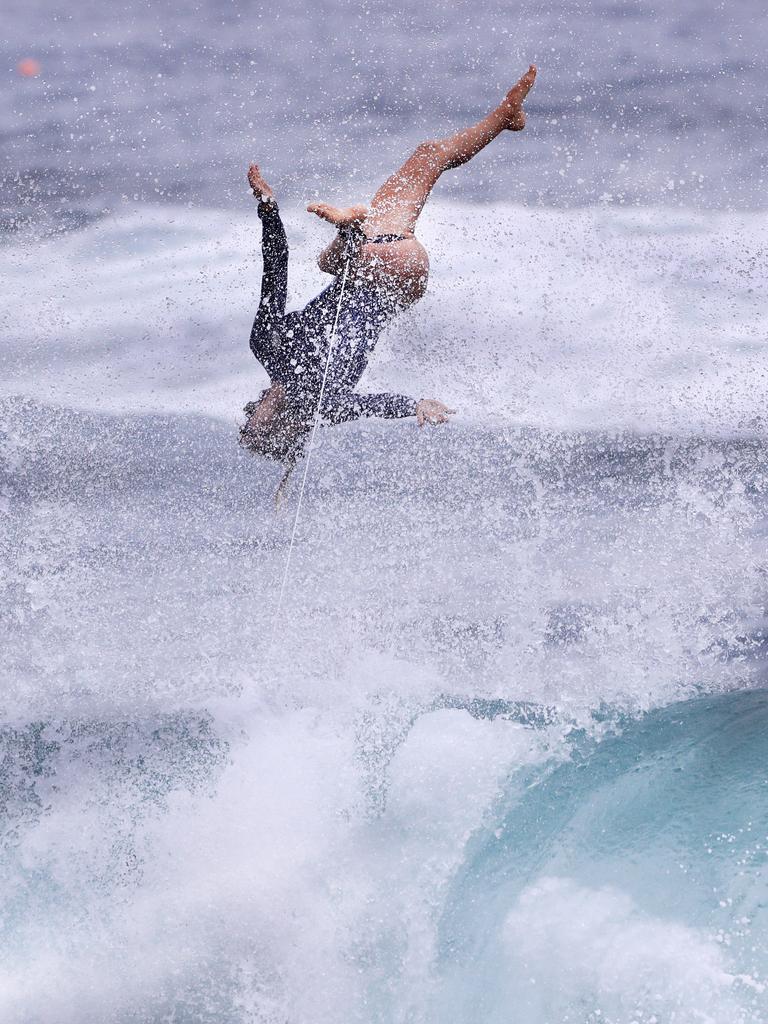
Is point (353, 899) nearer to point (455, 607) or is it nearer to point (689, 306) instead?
point (455, 607)

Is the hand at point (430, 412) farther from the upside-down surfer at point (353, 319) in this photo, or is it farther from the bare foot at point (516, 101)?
the bare foot at point (516, 101)

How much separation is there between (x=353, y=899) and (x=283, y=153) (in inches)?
76.2

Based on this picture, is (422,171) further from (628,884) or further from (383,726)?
(628,884)

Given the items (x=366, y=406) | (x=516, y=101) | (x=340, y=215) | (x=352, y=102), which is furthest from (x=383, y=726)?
(x=352, y=102)

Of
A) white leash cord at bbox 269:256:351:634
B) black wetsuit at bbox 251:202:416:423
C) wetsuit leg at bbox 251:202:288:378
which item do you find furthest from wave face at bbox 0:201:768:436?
wetsuit leg at bbox 251:202:288:378

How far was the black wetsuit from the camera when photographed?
223cm

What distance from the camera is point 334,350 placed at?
229 cm

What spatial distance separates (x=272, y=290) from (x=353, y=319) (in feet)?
0.85

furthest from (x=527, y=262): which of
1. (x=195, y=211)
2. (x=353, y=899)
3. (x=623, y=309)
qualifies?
(x=353, y=899)

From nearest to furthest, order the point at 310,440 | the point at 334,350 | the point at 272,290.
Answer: the point at 272,290 → the point at 334,350 → the point at 310,440

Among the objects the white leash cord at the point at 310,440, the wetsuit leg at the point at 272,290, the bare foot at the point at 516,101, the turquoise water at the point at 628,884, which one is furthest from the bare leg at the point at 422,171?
the turquoise water at the point at 628,884

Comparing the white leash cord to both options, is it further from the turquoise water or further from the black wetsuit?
the turquoise water

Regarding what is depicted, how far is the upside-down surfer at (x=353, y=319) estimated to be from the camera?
2.24 meters

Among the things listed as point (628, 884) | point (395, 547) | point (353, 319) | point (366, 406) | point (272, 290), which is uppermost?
point (272, 290)
